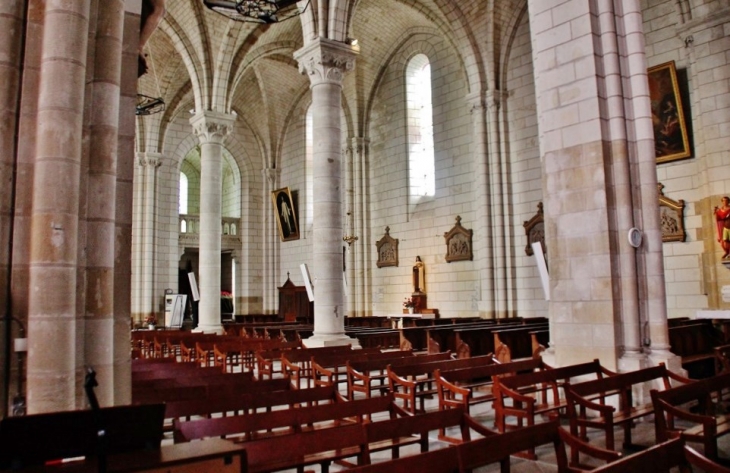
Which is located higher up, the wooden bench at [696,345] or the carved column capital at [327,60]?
the carved column capital at [327,60]

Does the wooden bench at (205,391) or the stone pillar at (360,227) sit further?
the stone pillar at (360,227)

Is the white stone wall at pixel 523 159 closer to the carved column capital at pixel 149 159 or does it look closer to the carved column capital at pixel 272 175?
the carved column capital at pixel 272 175

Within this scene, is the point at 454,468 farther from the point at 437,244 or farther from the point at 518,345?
the point at 437,244

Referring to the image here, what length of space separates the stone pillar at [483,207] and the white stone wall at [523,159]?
28.2 inches

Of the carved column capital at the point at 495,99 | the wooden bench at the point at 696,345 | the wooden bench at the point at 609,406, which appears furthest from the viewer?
the carved column capital at the point at 495,99

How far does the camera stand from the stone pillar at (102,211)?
4.13 metres

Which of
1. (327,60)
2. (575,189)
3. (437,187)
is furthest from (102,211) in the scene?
(437,187)

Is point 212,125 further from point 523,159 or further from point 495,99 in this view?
point 523,159

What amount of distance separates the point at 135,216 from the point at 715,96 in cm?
2075

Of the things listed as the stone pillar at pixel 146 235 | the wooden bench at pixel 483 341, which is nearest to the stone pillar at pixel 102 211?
the wooden bench at pixel 483 341

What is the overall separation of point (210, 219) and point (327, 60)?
6794 mm

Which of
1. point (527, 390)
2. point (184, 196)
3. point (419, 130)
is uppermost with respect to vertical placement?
point (419, 130)

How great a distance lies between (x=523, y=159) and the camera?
1672 centimetres

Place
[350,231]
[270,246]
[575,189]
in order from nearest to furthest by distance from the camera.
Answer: [575,189] < [350,231] < [270,246]
